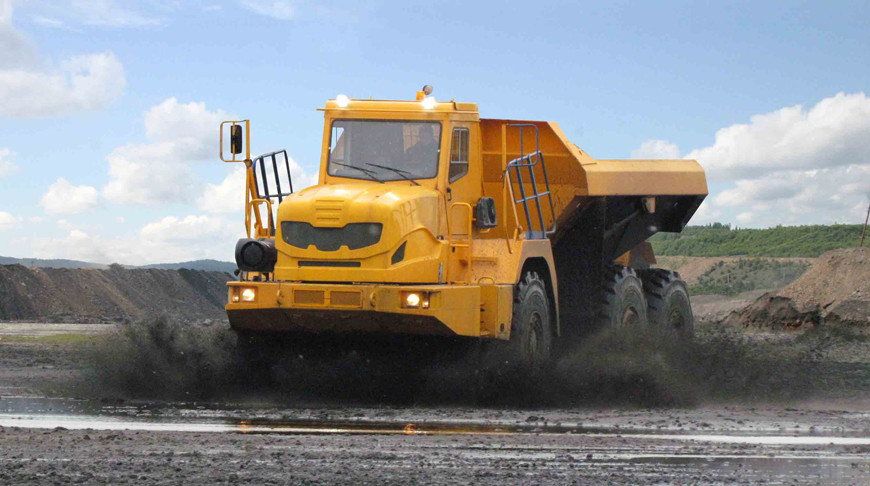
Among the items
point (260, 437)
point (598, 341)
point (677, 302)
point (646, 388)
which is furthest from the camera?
point (677, 302)

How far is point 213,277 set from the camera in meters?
46.2

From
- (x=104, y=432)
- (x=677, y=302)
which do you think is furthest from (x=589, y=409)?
(x=677, y=302)

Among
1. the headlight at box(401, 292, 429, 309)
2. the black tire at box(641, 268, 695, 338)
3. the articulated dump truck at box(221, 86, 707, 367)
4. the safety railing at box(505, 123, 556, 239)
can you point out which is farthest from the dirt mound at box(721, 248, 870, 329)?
the headlight at box(401, 292, 429, 309)

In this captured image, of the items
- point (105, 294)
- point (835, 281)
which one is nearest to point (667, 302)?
point (835, 281)

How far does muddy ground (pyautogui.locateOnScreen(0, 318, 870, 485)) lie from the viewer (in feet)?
23.4

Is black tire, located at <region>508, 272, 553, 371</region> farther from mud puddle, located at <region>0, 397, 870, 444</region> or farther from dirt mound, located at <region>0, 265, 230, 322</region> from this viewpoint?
dirt mound, located at <region>0, 265, 230, 322</region>

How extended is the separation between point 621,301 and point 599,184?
74.1 inches

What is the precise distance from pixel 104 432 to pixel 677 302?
36.2 feet

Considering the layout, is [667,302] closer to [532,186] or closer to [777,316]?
[532,186]

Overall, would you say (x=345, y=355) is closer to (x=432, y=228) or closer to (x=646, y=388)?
(x=432, y=228)

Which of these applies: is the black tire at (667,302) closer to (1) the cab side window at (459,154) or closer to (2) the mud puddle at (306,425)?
(1) the cab side window at (459,154)

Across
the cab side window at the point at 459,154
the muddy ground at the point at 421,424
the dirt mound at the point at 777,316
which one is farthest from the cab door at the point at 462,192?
the dirt mound at the point at 777,316

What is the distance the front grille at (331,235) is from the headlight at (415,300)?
25.0 inches

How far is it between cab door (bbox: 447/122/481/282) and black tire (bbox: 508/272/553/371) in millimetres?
763
